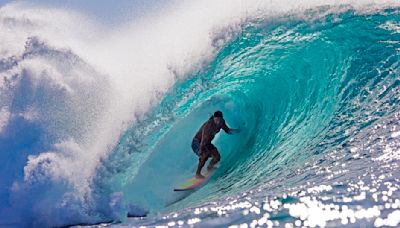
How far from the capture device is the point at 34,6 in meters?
14.9

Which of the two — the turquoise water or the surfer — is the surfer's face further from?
the turquoise water

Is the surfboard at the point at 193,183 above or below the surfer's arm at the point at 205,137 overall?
below

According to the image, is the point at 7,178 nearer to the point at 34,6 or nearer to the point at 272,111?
the point at 272,111

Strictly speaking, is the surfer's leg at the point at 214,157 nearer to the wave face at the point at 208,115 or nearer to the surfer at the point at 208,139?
the surfer at the point at 208,139

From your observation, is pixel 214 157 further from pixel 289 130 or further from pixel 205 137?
pixel 289 130

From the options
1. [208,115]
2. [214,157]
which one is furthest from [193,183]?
[208,115]

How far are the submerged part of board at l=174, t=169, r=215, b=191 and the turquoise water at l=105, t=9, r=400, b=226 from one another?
19 centimetres

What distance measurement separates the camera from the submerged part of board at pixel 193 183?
10198 millimetres

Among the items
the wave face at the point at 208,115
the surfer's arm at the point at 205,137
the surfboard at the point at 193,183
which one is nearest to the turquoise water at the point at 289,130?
the wave face at the point at 208,115

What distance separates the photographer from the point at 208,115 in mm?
11766

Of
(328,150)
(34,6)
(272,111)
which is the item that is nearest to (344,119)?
(328,150)

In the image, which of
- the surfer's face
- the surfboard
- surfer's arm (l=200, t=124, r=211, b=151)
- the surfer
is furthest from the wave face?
the surfer's face

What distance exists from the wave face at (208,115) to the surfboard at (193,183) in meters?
0.19

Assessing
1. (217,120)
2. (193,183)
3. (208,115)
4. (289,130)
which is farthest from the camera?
(208,115)
